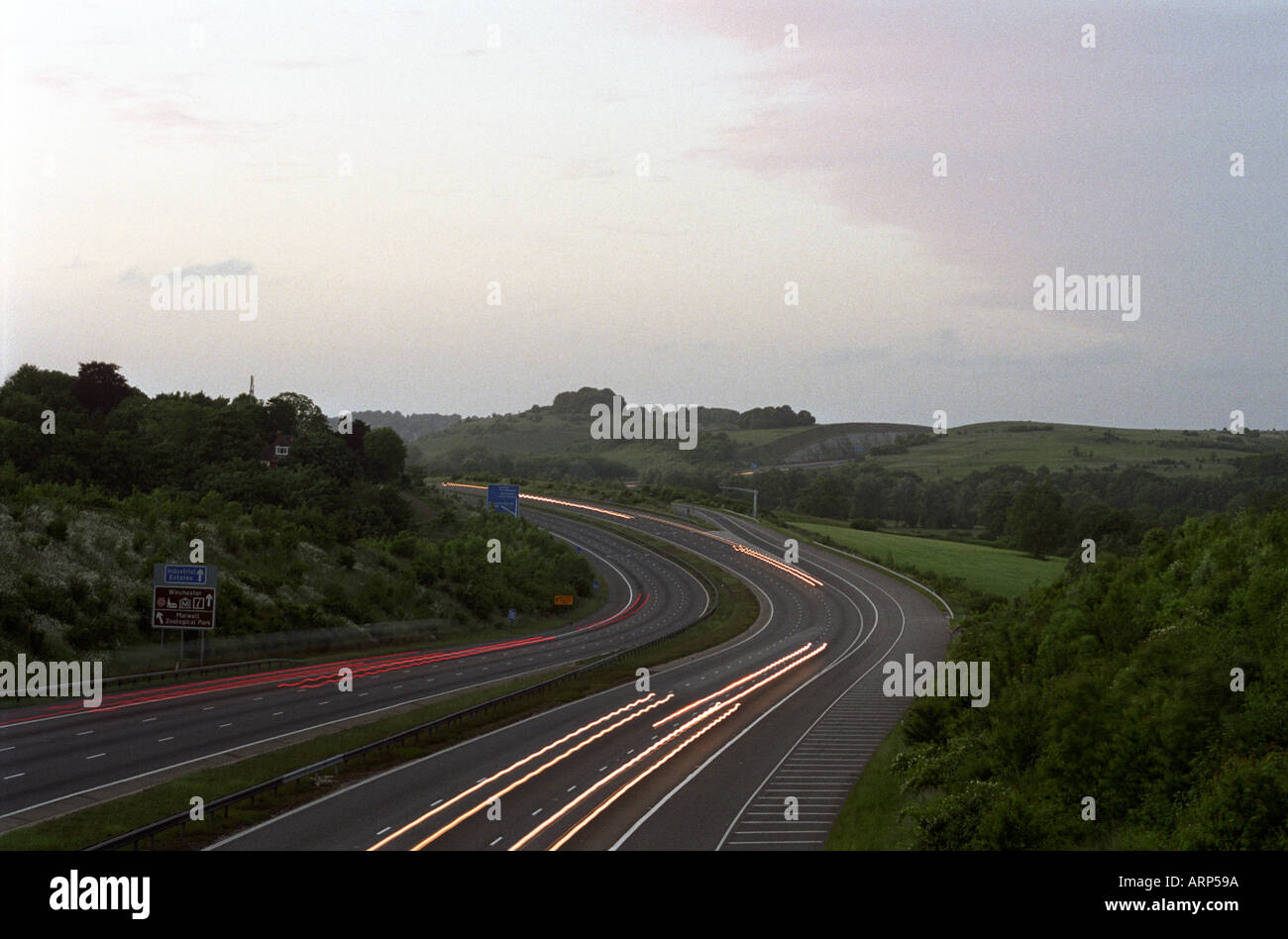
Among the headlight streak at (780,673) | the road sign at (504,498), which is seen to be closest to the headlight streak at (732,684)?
the headlight streak at (780,673)

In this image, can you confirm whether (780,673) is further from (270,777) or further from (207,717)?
(270,777)

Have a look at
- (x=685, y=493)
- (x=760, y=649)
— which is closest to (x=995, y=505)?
(x=685, y=493)

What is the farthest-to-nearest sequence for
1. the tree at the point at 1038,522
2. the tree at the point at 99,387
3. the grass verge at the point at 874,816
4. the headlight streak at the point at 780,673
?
the tree at the point at 1038,522 < the tree at the point at 99,387 < the headlight streak at the point at 780,673 < the grass verge at the point at 874,816

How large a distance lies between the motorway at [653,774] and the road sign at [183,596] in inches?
741

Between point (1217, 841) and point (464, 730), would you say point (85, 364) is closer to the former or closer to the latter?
point (464, 730)

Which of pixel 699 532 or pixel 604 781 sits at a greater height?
pixel 699 532

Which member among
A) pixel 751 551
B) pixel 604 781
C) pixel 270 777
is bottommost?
pixel 751 551

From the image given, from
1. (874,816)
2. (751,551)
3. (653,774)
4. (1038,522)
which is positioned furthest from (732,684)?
Answer: (1038,522)

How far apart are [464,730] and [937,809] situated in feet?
76.5

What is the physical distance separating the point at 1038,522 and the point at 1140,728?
127 meters

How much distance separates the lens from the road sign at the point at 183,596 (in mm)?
53812

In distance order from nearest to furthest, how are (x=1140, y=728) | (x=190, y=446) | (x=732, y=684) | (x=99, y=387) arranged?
(x=1140, y=728), (x=732, y=684), (x=190, y=446), (x=99, y=387)

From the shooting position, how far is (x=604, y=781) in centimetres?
3416

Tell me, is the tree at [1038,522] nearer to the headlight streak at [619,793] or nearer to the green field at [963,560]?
the green field at [963,560]
